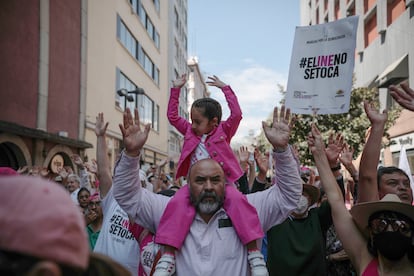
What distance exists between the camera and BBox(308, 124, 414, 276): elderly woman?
2.51 metres

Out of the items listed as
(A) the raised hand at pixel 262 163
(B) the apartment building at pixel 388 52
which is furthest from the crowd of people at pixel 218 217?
(B) the apartment building at pixel 388 52

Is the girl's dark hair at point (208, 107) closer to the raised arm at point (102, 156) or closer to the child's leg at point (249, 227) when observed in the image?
the raised arm at point (102, 156)

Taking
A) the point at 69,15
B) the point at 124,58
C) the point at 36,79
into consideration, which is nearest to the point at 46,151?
the point at 36,79

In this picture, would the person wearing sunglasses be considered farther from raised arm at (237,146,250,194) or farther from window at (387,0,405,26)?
window at (387,0,405,26)

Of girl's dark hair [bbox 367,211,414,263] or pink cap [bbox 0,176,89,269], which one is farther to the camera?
girl's dark hair [bbox 367,211,414,263]

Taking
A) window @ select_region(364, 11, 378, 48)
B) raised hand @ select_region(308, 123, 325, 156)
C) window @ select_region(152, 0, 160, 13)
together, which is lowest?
raised hand @ select_region(308, 123, 325, 156)

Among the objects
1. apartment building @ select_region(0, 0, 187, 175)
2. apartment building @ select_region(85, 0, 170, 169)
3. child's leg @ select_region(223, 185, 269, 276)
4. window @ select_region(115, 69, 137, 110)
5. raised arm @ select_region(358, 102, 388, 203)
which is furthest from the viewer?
window @ select_region(115, 69, 137, 110)

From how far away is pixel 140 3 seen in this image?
24.6 metres

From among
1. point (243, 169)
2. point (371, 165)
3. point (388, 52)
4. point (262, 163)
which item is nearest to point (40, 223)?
point (371, 165)

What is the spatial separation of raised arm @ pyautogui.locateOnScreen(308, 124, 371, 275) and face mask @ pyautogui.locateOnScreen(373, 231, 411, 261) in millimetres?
159

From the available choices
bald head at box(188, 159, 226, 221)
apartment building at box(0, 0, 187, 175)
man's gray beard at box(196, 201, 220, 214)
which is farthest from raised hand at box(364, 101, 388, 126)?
apartment building at box(0, 0, 187, 175)

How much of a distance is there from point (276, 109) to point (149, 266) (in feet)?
5.45

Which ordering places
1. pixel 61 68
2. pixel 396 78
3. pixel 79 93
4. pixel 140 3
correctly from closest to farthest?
pixel 61 68 < pixel 79 93 < pixel 396 78 < pixel 140 3

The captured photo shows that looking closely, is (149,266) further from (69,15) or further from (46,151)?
(69,15)
